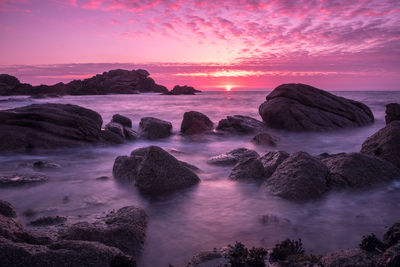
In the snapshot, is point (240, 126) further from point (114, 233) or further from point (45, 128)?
point (114, 233)

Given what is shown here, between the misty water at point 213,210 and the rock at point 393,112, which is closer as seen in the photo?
the misty water at point 213,210

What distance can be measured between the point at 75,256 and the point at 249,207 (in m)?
3.50

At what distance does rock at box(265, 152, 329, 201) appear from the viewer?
237 inches

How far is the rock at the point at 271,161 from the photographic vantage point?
744 centimetres

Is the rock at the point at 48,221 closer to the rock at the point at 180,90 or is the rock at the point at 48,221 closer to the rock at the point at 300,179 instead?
the rock at the point at 300,179

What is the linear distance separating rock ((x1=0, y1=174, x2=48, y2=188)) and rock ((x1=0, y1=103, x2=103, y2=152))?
3855mm

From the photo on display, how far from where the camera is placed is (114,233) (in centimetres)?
405

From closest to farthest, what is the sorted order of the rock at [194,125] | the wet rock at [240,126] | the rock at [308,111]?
the wet rock at [240,126], the rock at [194,125], the rock at [308,111]

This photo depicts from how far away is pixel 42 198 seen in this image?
6258 mm

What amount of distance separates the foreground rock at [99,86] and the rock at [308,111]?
198 ft

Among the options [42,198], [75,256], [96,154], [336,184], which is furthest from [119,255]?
[96,154]

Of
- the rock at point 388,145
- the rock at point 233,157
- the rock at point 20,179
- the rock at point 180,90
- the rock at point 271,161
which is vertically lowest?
the rock at point 20,179

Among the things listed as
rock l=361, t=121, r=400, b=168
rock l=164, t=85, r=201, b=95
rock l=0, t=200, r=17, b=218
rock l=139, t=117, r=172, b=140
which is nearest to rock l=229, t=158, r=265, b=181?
rock l=361, t=121, r=400, b=168

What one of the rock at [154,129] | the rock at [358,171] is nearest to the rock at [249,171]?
the rock at [358,171]
